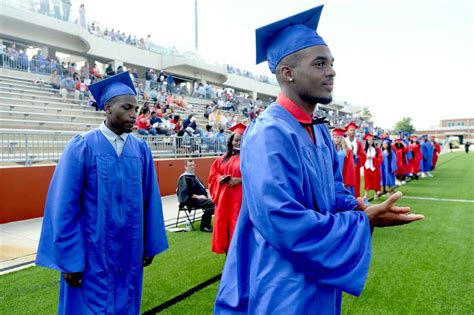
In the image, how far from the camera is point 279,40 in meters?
1.68

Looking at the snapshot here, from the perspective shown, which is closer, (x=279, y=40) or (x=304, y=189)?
(x=304, y=189)

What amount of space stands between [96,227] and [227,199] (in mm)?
2437

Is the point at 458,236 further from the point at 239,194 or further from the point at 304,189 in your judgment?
the point at 304,189

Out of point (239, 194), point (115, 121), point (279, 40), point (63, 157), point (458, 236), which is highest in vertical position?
point (279, 40)

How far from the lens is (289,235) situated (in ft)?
4.29

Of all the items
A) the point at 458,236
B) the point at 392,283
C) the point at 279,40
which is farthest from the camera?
the point at 458,236

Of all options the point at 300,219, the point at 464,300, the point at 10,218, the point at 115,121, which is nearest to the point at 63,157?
the point at 115,121

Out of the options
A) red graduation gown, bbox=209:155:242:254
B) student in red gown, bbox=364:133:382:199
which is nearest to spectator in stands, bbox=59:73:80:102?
student in red gown, bbox=364:133:382:199

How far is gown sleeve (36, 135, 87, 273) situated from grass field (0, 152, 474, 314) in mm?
1478

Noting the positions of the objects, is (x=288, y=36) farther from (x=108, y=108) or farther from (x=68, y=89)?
(x=68, y=89)

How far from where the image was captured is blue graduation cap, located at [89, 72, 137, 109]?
2959 millimetres

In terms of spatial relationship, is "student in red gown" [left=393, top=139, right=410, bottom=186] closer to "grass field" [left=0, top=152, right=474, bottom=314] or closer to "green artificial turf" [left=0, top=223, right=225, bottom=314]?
"grass field" [left=0, top=152, right=474, bottom=314]

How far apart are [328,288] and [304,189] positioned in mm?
409

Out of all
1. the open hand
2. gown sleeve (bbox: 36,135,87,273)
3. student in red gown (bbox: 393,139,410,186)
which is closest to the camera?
→ the open hand
